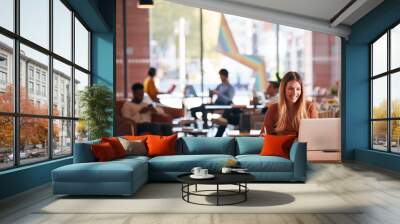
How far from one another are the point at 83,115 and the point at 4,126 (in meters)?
3.07

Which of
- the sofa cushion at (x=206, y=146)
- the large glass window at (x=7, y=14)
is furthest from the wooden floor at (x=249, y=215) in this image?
the large glass window at (x=7, y=14)

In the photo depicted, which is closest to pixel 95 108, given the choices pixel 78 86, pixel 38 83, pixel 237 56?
pixel 78 86

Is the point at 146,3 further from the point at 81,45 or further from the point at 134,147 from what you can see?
the point at 134,147

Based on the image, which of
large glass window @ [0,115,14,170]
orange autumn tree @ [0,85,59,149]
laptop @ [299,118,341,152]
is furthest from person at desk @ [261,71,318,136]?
large glass window @ [0,115,14,170]

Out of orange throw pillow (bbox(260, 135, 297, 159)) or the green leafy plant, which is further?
the green leafy plant

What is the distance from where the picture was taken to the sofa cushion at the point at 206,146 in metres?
6.91

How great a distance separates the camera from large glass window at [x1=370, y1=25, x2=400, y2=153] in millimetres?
8117

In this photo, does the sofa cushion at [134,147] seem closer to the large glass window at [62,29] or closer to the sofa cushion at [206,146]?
the sofa cushion at [206,146]

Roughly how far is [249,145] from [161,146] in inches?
54.7

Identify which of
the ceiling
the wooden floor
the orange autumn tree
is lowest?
the wooden floor

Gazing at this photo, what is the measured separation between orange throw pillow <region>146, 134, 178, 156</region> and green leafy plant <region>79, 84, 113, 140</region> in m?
1.72

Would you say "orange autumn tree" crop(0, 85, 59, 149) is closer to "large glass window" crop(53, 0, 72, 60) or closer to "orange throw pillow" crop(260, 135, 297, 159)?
"large glass window" crop(53, 0, 72, 60)

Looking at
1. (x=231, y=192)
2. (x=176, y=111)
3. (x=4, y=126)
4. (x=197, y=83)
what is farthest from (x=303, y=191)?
(x=197, y=83)

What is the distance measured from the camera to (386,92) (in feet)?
28.3
